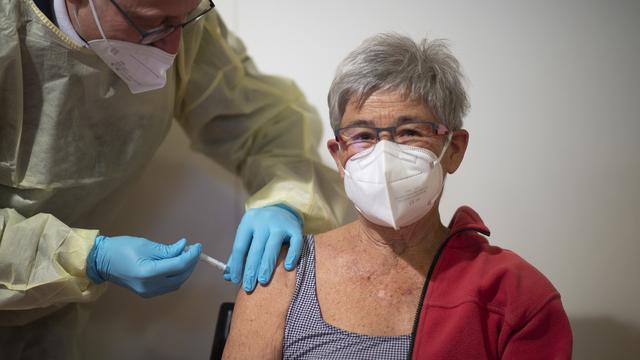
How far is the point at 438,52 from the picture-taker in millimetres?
1147

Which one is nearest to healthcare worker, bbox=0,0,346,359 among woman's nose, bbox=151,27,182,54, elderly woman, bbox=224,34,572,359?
woman's nose, bbox=151,27,182,54

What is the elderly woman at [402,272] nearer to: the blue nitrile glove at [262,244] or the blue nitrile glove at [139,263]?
the blue nitrile glove at [262,244]

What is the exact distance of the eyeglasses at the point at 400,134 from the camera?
1.07 metres

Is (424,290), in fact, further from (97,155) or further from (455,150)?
(97,155)

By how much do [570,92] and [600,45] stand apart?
0.22m

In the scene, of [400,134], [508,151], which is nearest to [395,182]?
[400,134]

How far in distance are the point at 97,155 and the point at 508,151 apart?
1.38 metres

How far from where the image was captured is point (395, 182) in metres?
1.03

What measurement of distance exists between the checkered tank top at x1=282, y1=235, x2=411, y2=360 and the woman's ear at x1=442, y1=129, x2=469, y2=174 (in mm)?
397

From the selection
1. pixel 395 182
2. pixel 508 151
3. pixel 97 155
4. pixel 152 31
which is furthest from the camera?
pixel 508 151

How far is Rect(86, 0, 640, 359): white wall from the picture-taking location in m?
1.80

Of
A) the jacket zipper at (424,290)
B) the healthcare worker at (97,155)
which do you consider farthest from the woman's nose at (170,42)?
the jacket zipper at (424,290)

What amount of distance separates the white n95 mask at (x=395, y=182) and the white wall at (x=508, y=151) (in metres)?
0.79

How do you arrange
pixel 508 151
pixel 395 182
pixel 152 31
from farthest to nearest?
pixel 508 151 → pixel 152 31 → pixel 395 182
